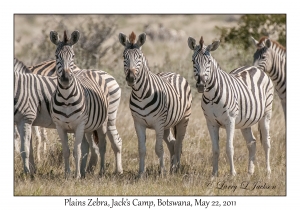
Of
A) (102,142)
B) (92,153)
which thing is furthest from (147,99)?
(92,153)

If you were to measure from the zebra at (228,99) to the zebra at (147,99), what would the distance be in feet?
2.01

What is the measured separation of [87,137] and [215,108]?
2401mm

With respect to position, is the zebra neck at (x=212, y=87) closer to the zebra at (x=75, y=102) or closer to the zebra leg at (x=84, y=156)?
the zebra at (x=75, y=102)

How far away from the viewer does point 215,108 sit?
30.2 feet

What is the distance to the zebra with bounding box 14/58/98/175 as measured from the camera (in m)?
9.46

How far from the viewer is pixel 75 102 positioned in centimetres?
896

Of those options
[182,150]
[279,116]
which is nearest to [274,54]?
[279,116]

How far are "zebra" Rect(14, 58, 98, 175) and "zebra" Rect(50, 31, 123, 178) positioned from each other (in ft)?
1.73

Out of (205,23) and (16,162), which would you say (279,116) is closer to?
(16,162)

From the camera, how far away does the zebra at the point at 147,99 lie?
29.2 ft

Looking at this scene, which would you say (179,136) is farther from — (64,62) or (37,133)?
(37,133)

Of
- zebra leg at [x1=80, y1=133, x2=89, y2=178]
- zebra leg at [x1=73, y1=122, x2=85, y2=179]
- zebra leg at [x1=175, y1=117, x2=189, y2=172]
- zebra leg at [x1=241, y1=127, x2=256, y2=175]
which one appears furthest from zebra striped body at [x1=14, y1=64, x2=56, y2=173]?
zebra leg at [x1=241, y1=127, x2=256, y2=175]

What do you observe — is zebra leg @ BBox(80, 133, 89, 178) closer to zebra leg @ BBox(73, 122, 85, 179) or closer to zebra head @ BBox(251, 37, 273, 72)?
zebra leg @ BBox(73, 122, 85, 179)

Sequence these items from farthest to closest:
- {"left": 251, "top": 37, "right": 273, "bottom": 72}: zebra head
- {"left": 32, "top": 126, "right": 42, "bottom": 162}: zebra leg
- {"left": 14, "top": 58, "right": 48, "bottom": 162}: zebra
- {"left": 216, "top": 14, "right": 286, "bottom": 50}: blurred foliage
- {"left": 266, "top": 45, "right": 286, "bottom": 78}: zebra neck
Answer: {"left": 216, "top": 14, "right": 286, "bottom": 50}: blurred foliage → {"left": 266, "top": 45, "right": 286, "bottom": 78}: zebra neck → {"left": 251, "top": 37, "right": 273, "bottom": 72}: zebra head → {"left": 32, "top": 126, "right": 42, "bottom": 162}: zebra leg → {"left": 14, "top": 58, "right": 48, "bottom": 162}: zebra
